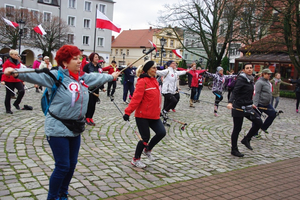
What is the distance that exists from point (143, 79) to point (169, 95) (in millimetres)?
4700

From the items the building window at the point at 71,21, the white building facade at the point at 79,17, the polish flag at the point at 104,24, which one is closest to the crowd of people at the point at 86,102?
the polish flag at the point at 104,24

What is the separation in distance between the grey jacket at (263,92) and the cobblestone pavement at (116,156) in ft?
3.39

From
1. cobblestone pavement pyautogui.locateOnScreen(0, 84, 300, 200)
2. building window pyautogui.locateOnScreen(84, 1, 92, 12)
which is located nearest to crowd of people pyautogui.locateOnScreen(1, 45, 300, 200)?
cobblestone pavement pyautogui.locateOnScreen(0, 84, 300, 200)

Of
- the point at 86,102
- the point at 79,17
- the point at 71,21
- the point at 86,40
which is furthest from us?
the point at 86,40

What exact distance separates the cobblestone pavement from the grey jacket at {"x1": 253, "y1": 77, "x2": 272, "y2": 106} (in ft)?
3.39

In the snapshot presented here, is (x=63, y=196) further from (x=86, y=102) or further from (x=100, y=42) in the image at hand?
(x=100, y=42)

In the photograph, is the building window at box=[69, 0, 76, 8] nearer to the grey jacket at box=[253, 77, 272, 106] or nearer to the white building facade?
the white building facade

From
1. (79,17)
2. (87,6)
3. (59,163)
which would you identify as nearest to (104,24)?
(59,163)

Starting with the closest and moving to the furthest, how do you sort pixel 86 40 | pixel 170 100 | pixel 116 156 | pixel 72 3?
1. pixel 116 156
2. pixel 170 100
3. pixel 72 3
4. pixel 86 40

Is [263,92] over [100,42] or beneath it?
beneath

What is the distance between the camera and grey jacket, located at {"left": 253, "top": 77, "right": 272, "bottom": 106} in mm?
8125

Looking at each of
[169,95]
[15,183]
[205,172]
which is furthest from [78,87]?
[169,95]

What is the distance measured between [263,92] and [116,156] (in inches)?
174

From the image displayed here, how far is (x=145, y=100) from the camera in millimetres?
5316
